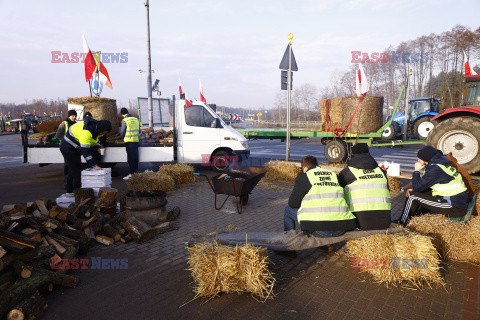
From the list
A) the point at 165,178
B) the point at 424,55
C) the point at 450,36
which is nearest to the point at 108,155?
the point at 165,178

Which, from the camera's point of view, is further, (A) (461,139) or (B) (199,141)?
(B) (199,141)

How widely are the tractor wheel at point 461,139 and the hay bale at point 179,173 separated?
702 cm

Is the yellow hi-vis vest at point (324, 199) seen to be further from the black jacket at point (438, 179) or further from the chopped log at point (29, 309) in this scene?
the chopped log at point (29, 309)

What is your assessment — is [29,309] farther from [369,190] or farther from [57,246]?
[369,190]

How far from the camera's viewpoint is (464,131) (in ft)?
27.7

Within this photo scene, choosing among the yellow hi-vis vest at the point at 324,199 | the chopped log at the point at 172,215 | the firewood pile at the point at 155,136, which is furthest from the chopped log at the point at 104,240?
the firewood pile at the point at 155,136

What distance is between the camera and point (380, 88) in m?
57.8

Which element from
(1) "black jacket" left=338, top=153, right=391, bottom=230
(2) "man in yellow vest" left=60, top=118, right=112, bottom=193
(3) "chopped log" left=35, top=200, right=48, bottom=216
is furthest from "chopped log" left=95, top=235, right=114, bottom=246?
(1) "black jacket" left=338, top=153, right=391, bottom=230

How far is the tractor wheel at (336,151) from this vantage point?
1110cm

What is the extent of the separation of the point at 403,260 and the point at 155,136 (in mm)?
8302

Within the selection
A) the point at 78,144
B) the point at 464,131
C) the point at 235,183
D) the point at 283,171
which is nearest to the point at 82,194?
the point at 78,144

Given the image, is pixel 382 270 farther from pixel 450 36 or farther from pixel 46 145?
pixel 450 36

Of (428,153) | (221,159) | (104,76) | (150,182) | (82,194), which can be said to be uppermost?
(104,76)

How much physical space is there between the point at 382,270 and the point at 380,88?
6140 centimetres
